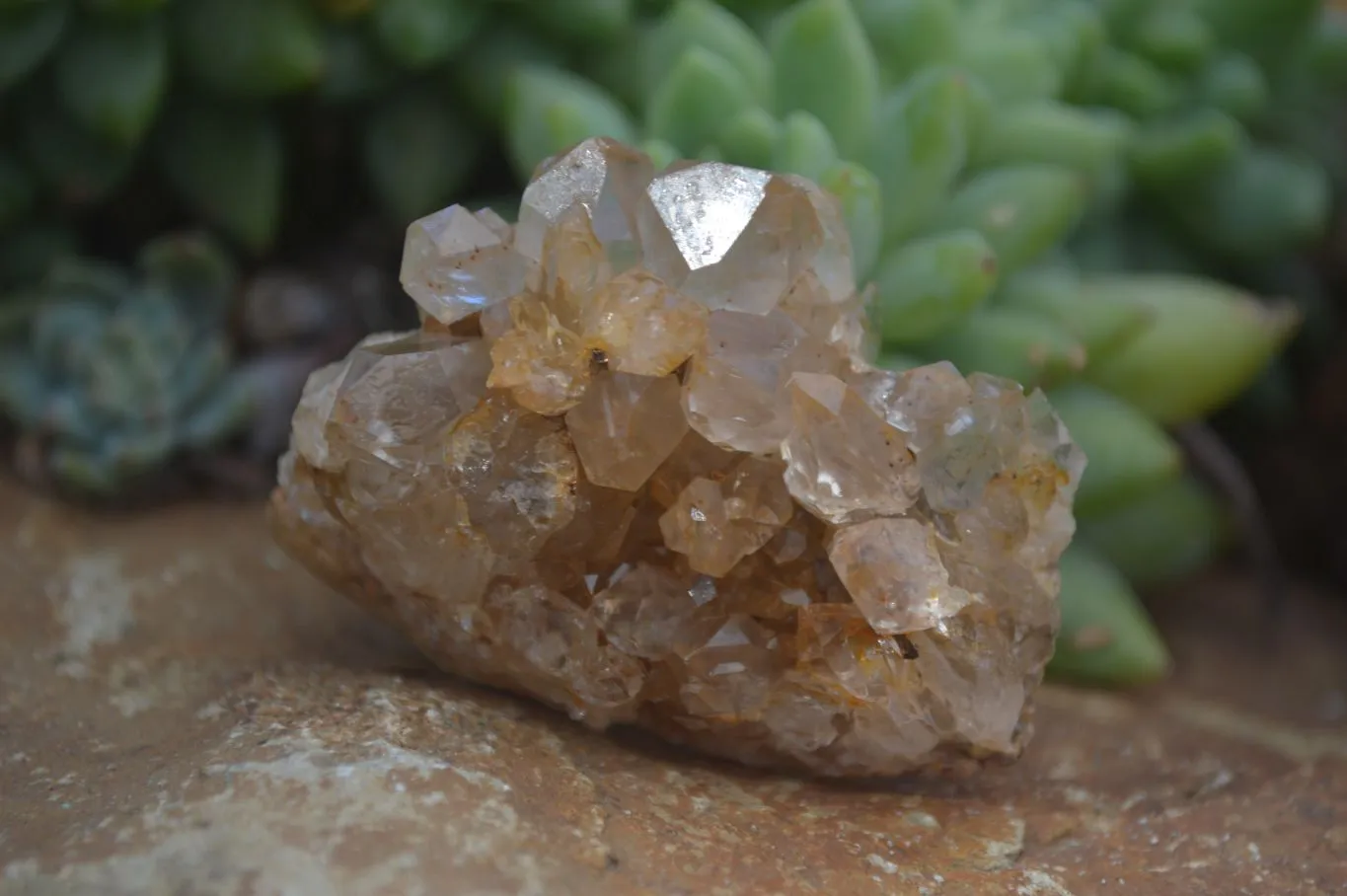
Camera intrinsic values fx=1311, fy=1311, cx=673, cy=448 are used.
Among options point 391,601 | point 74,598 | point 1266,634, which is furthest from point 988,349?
point 74,598

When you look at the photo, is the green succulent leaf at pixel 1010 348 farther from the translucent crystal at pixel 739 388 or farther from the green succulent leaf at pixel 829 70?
the translucent crystal at pixel 739 388

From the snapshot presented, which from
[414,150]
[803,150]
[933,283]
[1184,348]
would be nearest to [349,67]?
[414,150]

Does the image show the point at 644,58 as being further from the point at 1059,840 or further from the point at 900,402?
the point at 1059,840

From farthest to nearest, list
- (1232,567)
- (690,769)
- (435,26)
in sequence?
(1232,567)
(435,26)
(690,769)

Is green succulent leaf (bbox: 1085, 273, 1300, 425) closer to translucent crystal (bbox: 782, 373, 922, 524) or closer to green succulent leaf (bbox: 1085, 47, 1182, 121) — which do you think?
green succulent leaf (bbox: 1085, 47, 1182, 121)

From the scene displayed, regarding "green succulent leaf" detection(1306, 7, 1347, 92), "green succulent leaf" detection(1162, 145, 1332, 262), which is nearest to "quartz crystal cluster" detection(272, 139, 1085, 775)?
"green succulent leaf" detection(1162, 145, 1332, 262)

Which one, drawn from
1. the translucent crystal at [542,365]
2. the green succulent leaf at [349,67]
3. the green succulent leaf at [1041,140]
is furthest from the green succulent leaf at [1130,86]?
the translucent crystal at [542,365]
